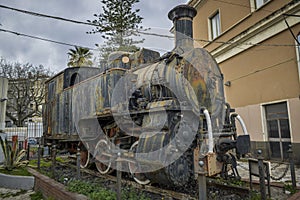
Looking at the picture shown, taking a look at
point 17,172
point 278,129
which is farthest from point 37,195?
point 278,129

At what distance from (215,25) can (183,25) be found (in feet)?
27.1

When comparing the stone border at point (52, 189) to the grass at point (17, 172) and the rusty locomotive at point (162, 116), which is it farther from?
the rusty locomotive at point (162, 116)

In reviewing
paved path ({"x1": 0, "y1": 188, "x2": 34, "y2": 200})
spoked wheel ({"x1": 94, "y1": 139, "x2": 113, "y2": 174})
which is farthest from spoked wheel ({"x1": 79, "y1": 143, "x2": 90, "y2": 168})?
paved path ({"x1": 0, "y1": 188, "x2": 34, "y2": 200})

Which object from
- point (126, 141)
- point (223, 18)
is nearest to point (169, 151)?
point (126, 141)

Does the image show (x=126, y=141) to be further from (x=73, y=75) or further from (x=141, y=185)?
(x=73, y=75)

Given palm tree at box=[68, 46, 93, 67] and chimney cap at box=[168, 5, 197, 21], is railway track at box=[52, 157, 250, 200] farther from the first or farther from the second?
palm tree at box=[68, 46, 93, 67]

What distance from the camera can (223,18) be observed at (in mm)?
11969

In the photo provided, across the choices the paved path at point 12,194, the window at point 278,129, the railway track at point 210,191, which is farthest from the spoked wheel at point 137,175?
the window at point 278,129

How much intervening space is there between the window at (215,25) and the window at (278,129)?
5379 millimetres

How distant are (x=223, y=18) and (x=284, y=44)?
417 centimetres

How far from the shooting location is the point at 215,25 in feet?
42.9

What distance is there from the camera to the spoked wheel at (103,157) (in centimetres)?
604

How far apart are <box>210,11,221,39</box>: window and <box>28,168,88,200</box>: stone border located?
1081 centimetres

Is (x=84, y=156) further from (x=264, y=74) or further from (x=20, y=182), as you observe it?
(x=264, y=74)
